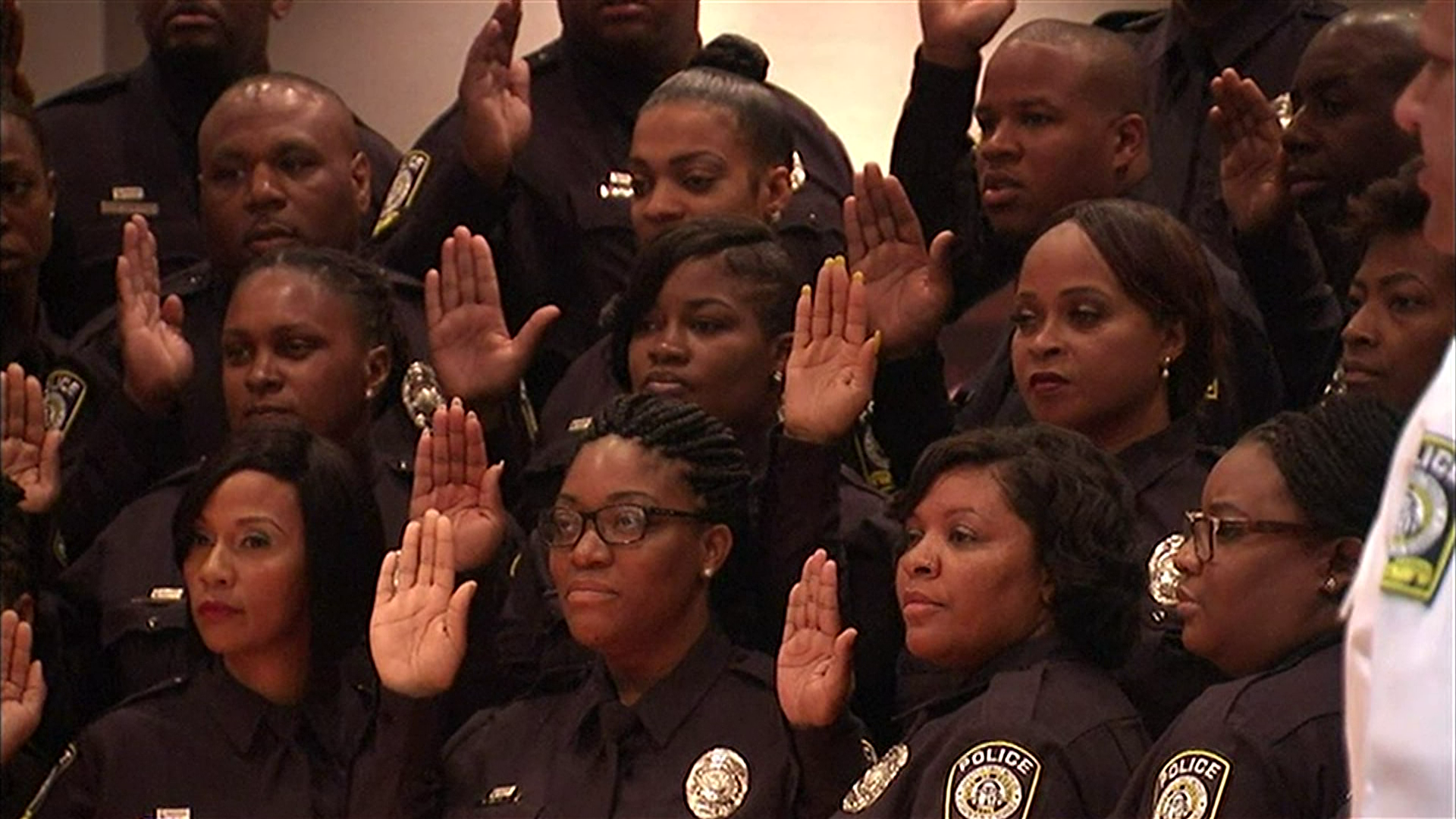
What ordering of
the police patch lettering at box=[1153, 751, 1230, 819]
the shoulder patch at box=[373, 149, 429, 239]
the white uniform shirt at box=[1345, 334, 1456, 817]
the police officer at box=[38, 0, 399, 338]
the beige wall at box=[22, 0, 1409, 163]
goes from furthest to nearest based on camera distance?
1. the beige wall at box=[22, 0, 1409, 163]
2. the police officer at box=[38, 0, 399, 338]
3. the shoulder patch at box=[373, 149, 429, 239]
4. the police patch lettering at box=[1153, 751, 1230, 819]
5. the white uniform shirt at box=[1345, 334, 1456, 817]

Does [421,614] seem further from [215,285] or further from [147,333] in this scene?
[215,285]

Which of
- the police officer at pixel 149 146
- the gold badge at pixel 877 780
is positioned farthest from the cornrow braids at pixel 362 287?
the gold badge at pixel 877 780

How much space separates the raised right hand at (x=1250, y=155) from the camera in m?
4.38

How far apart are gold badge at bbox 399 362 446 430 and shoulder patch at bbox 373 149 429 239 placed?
1.39 feet

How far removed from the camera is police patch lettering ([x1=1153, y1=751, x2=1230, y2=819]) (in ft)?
10.00

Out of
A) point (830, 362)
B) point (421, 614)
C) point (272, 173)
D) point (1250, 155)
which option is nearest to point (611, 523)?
point (421, 614)

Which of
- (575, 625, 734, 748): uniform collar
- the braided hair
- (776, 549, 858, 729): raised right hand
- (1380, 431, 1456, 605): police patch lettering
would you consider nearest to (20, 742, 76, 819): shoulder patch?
(575, 625, 734, 748): uniform collar

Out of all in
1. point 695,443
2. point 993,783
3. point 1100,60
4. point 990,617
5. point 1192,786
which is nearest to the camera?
point 1192,786

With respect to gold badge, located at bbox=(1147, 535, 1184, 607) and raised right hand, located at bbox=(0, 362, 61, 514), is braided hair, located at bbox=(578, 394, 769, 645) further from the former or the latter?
raised right hand, located at bbox=(0, 362, 61, 514)

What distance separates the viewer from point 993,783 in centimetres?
324

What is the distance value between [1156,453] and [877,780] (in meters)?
0.70

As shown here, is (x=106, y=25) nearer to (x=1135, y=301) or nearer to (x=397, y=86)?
(x=397, y=86)

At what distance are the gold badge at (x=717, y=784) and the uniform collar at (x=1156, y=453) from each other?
25.9 inches

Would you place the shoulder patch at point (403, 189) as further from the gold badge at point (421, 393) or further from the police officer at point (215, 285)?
the gold badge at point (421, 393)
